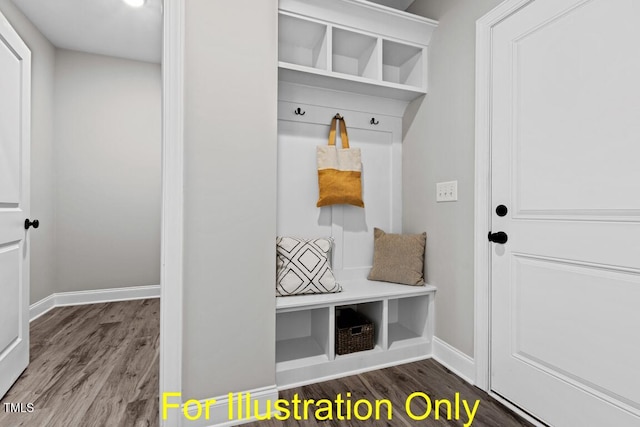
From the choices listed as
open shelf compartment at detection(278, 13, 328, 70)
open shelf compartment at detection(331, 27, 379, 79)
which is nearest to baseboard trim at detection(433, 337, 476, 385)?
open shelf compartment at detection(331, 27, 379, 79)

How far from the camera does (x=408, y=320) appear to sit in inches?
89.2

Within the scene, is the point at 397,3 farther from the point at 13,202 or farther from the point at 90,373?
the point at 90,373

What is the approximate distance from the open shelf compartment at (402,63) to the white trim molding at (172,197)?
132 centimetres

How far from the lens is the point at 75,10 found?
258 cm

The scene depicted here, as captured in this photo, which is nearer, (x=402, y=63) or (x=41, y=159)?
(x=402, y=63)

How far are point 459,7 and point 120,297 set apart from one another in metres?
3.95

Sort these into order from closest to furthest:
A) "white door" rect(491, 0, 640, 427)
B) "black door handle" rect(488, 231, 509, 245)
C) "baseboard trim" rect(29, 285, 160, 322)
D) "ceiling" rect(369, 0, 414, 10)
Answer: "white door" rect(491, 0, 640, 427), "black door handle" rect(488, 231, 509, 245), "ceiling" rect(369, 0, 414, 10), "baseboard trim" rect(29, 285, 160, 322)

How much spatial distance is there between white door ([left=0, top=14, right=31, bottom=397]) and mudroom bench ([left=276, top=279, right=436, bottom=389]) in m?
1.43

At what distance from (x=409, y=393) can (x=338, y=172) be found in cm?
134

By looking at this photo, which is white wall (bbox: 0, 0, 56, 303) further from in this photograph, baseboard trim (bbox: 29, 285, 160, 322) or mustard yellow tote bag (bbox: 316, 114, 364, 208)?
mustard yellow tote bag (bbox: 316, 114, 364, 208)

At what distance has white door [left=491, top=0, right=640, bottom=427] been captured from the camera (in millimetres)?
1129

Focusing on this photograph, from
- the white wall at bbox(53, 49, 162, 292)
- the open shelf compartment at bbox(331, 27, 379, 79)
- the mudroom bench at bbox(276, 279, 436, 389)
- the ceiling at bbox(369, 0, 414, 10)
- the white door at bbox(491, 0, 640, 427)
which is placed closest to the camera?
the white door at bbox(491, 0, 640, 427)

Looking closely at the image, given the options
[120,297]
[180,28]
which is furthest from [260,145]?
[120,297]

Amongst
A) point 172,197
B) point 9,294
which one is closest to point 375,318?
point 172,197
